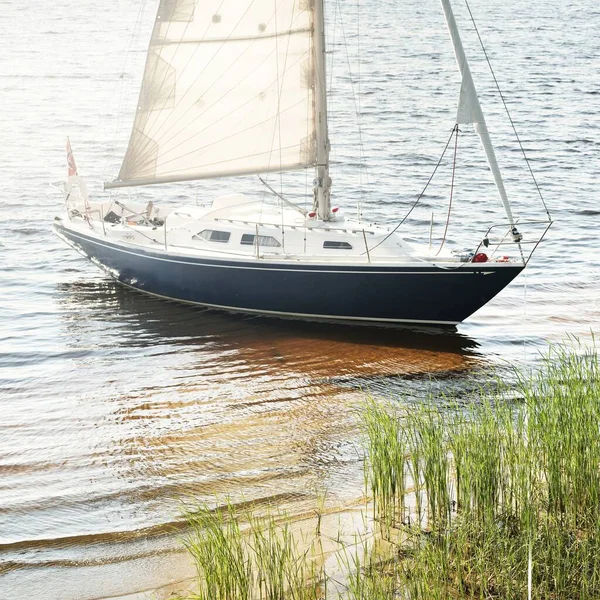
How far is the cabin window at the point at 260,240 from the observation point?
1941cm

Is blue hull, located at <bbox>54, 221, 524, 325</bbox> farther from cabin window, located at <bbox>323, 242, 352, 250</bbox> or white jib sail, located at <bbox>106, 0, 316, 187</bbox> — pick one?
white jib sail, located at <bbox>106, 0, 316, 187</bbox>

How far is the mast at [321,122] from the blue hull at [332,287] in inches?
59.7

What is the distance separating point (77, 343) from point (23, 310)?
304 centimetres

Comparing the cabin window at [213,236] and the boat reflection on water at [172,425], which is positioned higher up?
the cabin window at [213,236]

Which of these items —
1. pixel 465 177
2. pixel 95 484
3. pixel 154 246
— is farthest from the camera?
pixel 465 177

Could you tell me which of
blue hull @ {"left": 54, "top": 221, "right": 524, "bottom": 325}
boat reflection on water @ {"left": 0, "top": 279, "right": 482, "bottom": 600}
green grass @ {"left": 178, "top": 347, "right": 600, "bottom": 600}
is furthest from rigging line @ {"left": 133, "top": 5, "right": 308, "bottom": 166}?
green grass @ {"left": 178, "top": 347, "right": 600, "bottom": 600}

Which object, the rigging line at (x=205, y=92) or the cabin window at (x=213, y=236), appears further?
the cabin window at (x=213, y=236)

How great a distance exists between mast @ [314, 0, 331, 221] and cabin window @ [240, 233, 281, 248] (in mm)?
1070

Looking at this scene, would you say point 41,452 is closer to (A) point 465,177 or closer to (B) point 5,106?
(A) point 465,177

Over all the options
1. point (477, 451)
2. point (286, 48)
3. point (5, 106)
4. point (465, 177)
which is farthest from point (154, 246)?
point (5, 106)

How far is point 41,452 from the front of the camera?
13945 mm

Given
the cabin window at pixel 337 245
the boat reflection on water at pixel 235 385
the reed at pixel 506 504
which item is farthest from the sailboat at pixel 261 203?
the reed at pixel 506 504

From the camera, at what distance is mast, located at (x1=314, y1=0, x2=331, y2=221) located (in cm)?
1873

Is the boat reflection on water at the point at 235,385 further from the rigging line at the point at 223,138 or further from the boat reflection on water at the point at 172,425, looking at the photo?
the rigging line at the point at 223,138
